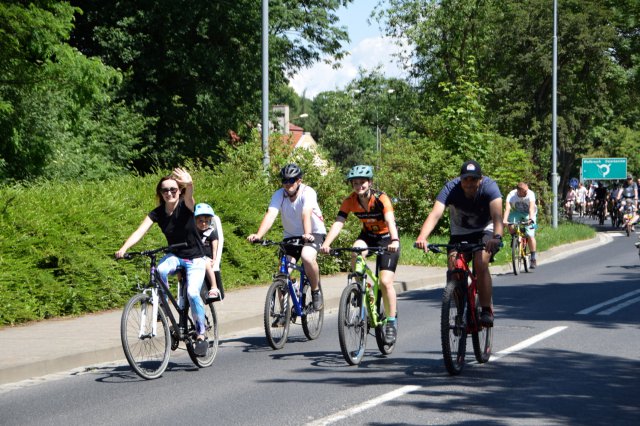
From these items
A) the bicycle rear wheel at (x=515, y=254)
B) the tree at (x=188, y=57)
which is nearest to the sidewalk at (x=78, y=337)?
the bicycle rear wheel at (x=515, y=254)

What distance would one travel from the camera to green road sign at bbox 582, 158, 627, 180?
Result: 182 feet

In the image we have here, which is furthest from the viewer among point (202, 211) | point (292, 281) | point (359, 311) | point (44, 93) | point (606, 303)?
point (44, 93)

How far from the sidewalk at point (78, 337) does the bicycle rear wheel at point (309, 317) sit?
45.8 inches

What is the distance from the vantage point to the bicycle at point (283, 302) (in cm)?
1082

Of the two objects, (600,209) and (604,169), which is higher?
(604,169)

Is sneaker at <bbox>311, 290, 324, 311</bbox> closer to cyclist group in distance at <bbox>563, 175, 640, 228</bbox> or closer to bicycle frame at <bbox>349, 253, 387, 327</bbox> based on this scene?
bicycle frame at <bbox>349, 253, 387, 327</bbox>

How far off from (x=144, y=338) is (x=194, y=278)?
2.82ft

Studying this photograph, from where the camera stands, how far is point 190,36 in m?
34.8

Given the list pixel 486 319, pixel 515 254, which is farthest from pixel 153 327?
pixel 515 254

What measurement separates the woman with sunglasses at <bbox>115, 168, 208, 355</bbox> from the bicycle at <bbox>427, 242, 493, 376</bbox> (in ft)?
6.91

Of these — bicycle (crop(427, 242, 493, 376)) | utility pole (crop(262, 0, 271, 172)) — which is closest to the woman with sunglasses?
bicycle (crop(427, 242, 493, 376))

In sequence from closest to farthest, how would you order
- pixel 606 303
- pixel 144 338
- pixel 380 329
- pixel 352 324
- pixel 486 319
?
pixel 144 338
pixel 486 319
pixel 352 324
pixel 380 329
pixel 606 303

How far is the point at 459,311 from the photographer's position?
9.13m

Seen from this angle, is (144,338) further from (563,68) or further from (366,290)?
(563,68)
